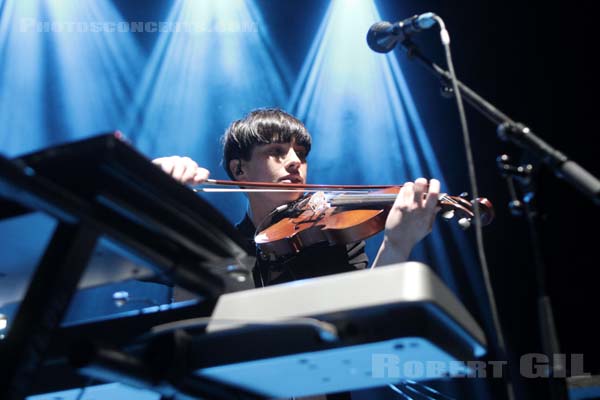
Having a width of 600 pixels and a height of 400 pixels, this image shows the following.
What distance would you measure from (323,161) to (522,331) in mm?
1252

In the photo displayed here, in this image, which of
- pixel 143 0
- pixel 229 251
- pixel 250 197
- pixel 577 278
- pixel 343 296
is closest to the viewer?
pixel 343 296

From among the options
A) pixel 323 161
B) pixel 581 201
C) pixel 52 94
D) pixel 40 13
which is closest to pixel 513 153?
pixel 581 201

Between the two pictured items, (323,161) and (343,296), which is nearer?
(343,296)

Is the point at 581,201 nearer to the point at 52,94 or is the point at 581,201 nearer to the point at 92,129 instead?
the point at 92,129

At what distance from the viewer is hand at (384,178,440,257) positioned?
6.39 feet

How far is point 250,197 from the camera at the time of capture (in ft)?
7.84

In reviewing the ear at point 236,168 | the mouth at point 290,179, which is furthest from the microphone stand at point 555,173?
the ear at point 236,168

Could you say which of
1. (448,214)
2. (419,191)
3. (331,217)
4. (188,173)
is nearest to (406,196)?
(419,191)

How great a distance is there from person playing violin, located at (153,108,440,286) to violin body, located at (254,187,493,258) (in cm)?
4

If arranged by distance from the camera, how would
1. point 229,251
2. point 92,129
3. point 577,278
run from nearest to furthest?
point 229,251, point 577,278, point 92,129

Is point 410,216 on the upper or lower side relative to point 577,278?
Result: lower

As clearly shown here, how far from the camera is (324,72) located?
355cm

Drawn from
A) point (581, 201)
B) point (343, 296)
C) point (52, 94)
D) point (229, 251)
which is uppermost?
point (52, 94)

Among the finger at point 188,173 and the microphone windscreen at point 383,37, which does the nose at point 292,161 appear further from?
the microphone windscreen at point 383,37
